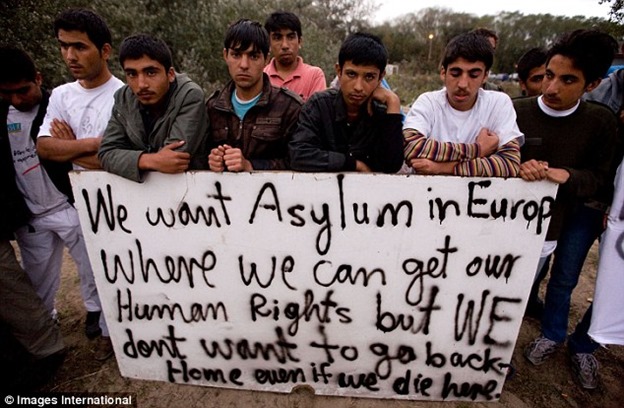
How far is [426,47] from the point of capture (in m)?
33.0

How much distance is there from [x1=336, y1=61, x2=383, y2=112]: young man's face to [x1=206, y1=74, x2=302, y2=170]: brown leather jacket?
35 centimetres

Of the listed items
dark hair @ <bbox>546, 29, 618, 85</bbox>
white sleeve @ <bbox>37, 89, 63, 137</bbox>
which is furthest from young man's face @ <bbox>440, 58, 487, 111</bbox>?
white sleeve @ <bbox>37, 89, 63, 137</bbox>

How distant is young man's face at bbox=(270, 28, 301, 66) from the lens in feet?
10.3

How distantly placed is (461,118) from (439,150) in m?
0.27

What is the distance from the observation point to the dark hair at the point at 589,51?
193 centimetres

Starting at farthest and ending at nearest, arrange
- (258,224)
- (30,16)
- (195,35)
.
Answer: (195,35), (30,16), (258,224)

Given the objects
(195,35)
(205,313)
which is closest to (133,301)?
(205,313)

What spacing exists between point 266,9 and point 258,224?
26.6 ft

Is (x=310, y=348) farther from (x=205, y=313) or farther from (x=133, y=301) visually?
(x=133, y=301)

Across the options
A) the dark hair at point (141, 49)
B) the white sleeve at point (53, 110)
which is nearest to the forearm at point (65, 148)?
the white sleeve at point (53, 110)

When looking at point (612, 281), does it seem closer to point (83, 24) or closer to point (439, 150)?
point (439, 150)

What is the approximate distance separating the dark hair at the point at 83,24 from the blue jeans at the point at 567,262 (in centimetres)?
313

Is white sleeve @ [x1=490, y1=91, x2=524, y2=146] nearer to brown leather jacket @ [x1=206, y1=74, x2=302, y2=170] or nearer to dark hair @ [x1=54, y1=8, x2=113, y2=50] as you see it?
brown leather jacket @ [x1=206, y1=74, x2=302, y2=170]

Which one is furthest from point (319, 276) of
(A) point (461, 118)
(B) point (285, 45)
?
(B) point (285, 45)
